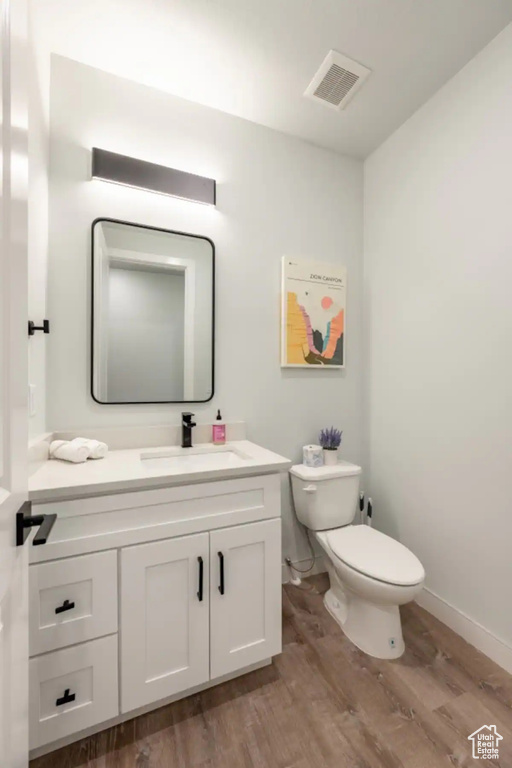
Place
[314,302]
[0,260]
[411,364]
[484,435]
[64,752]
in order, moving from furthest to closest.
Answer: [314,302]
[411,364]
[484,435]
[64,752]
[0,260]

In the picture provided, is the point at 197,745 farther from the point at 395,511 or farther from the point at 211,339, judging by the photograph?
the point at 211,339

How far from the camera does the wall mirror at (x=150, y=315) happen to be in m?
1.59

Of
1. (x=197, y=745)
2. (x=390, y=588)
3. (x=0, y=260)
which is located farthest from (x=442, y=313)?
(x=197, y=745)

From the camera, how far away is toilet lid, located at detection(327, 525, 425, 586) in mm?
1367

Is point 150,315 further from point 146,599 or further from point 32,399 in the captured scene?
point 146,599

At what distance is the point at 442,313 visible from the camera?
5.60 ft

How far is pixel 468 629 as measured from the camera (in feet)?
5.11

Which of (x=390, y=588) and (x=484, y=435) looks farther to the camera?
(x=484, y=435)

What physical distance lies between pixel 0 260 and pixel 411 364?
1850mm

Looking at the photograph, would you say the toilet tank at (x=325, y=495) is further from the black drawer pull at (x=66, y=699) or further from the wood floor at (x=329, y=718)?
the black drawer pull at (x=66, y=699)

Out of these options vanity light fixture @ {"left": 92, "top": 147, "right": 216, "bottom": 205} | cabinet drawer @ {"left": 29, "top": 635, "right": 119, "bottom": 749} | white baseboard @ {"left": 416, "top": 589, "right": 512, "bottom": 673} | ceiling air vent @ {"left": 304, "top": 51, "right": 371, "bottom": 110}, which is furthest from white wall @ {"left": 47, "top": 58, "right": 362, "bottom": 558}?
cabinet drawer @ {"left": 29, "top": 635, "right": 119, "bottom": 749}

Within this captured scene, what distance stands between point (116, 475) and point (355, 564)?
1.06 metres

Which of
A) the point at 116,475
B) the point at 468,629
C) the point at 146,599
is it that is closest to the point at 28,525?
the point at 116,475

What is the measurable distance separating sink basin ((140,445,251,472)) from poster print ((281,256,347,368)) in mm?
616
